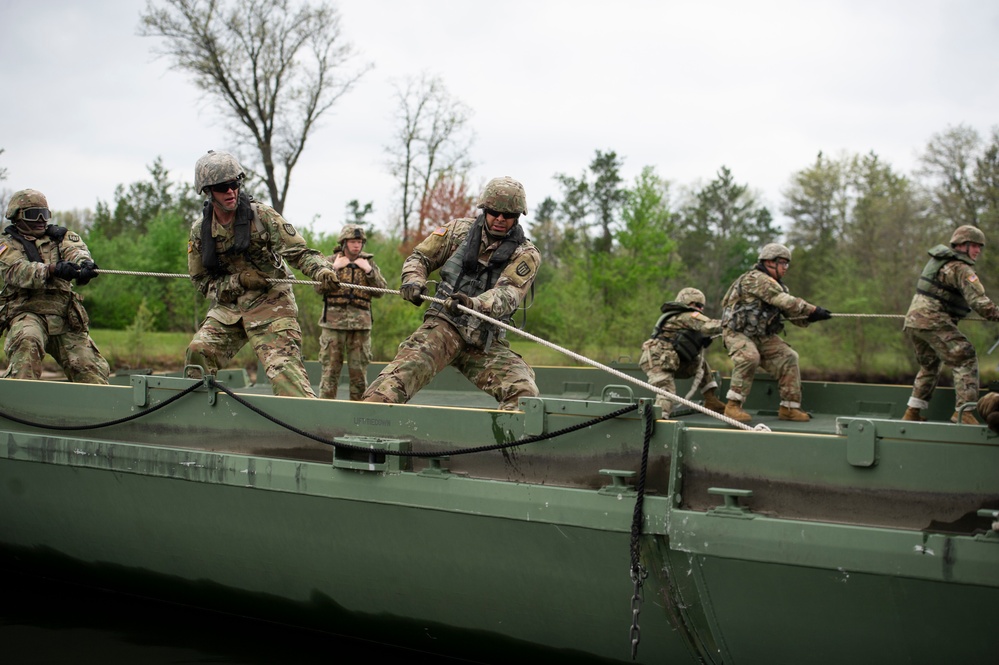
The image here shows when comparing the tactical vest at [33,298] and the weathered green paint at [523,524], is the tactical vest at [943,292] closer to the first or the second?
the weathered green paint at [523,524]

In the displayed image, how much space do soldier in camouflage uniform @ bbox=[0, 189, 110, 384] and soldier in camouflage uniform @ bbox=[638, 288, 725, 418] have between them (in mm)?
3998

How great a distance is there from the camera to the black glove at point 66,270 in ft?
19.1

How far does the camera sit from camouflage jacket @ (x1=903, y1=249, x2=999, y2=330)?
23.1 feet

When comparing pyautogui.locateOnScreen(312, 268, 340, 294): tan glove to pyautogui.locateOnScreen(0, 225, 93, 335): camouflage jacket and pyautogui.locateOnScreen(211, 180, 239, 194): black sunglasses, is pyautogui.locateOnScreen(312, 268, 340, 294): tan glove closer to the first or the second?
pyautogui.locateOnScreen(211, 180, 239, 194): black sunglasses

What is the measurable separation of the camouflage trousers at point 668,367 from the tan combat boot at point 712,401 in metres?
0.04

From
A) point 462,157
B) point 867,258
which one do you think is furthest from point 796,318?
point 462,157

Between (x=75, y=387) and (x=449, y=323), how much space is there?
2006 mm

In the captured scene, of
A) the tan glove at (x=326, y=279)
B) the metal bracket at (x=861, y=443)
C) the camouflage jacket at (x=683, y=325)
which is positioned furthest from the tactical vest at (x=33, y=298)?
the metal bracket at (x=861, y=443)

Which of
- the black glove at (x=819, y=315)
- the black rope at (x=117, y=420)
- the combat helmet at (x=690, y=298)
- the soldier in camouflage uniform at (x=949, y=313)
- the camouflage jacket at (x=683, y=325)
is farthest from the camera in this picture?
the combat helmet at (x=690, y=298)

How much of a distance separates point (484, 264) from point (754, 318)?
→ 10.8 ft

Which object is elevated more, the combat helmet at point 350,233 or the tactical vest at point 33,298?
the combat helmet at point 350,233

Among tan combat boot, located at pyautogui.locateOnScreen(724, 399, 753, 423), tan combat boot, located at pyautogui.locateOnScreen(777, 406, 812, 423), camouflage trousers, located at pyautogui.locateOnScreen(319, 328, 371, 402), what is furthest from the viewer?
camouflage trousers, located at pyautogui.locateOnScreen(319, 328, 371, 402)

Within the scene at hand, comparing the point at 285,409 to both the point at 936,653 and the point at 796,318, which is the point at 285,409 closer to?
the point at 936,653

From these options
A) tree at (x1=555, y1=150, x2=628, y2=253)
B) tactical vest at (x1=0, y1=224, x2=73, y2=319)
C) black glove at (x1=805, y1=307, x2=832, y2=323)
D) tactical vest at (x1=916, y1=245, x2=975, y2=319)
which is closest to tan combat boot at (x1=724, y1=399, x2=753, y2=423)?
black glove at (x1=805, y1=307, x2=832, y2=323)
